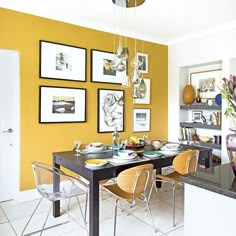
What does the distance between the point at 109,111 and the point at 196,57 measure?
1966mm

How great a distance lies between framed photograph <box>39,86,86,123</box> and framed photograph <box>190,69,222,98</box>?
239 cm

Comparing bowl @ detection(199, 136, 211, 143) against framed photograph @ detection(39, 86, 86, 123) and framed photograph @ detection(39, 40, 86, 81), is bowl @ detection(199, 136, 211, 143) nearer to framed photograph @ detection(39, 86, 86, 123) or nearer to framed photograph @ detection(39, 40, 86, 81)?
framed photograph @ detection(39, 86, 86, 123)

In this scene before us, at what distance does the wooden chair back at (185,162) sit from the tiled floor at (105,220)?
0.60 m

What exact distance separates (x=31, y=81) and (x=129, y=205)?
2.19 m

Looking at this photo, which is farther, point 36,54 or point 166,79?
point 166,79

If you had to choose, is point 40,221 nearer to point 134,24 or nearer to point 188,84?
point 134,24

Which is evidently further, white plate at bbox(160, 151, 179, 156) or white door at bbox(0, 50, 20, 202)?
Result: white door at bbox(0, 50, 20, 202)

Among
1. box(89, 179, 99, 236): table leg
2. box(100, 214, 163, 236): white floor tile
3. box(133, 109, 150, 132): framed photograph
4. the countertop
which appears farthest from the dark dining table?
box(133, 109, 150, 132): framed photograph

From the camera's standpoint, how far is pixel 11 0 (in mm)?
3055

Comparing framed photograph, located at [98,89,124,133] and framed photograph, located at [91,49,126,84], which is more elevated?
framed photograph, located at [91,49,126,84]

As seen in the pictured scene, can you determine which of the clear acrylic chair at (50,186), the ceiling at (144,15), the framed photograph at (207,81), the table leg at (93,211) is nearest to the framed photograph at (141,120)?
the framed photograph at (207,81)

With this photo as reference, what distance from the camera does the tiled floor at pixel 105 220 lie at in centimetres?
248

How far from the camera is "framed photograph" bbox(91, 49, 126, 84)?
3887 mm

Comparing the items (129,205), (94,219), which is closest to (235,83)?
(94,219)
